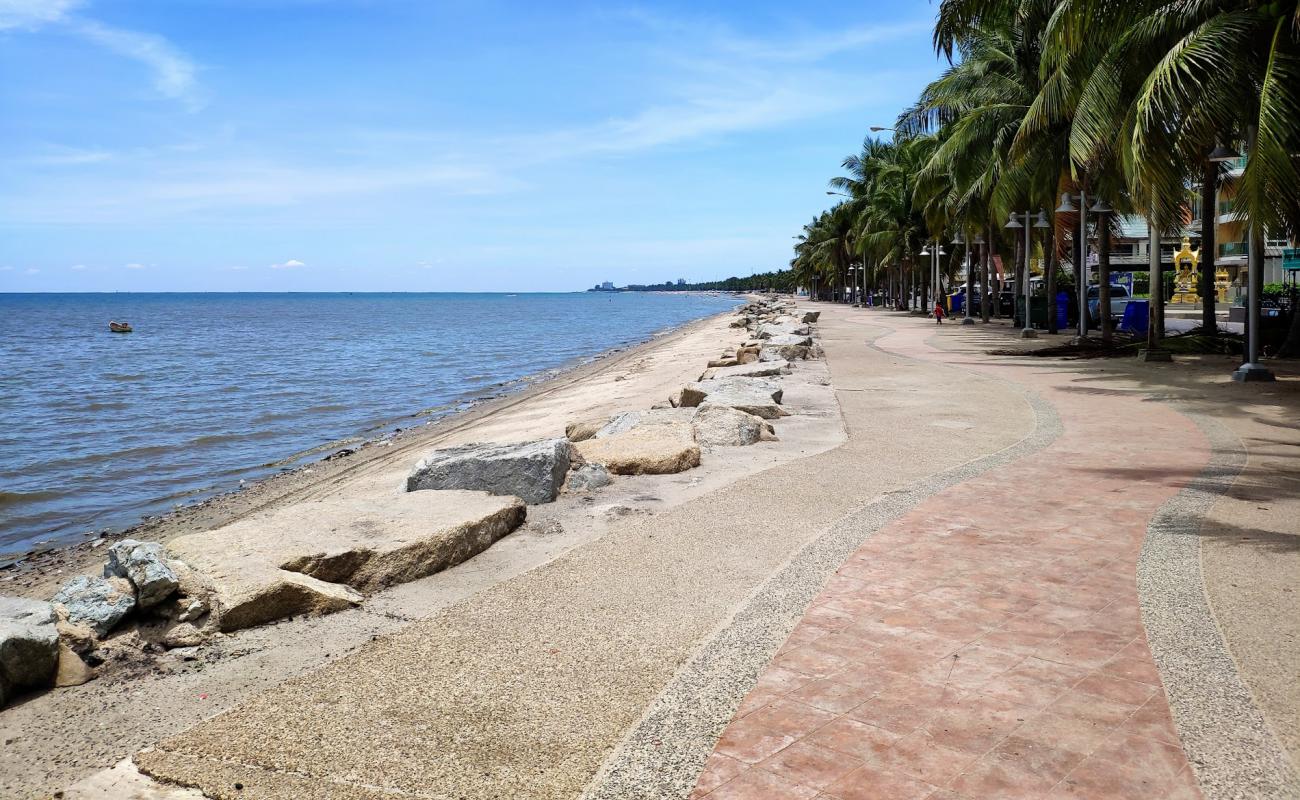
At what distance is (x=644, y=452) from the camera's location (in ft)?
27.6

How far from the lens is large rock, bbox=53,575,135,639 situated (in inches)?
184

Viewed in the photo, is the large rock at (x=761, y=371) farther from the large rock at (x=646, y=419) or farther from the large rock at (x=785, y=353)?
the large rock at (x=646, y=419)

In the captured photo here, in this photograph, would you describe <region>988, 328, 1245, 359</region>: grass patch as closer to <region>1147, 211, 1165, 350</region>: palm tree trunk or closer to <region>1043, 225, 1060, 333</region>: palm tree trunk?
<region>1147, 211, 1165, 350</region>: palm tree trunk

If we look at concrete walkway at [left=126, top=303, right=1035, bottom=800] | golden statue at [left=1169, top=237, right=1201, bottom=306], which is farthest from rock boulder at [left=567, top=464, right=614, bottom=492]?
golden statue at [left=1169, top=237, right=1201, bottom=306]

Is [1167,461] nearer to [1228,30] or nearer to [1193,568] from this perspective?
[1193,568]

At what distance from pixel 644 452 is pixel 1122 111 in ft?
36.8

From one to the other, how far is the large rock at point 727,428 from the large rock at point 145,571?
5.38 meters

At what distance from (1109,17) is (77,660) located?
46.2 feet

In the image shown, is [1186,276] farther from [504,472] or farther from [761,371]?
[504,472]

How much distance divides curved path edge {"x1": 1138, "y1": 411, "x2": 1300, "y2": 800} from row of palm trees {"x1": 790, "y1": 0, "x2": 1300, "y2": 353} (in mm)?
6825

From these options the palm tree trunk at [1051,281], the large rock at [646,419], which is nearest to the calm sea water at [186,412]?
the large rock at [646,419]

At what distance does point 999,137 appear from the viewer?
25.2 metres

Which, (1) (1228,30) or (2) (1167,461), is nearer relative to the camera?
(2) (1167,461)

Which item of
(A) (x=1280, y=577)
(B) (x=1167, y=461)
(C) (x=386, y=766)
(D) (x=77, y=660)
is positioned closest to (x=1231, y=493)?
(B) (x=1167, y=461)
